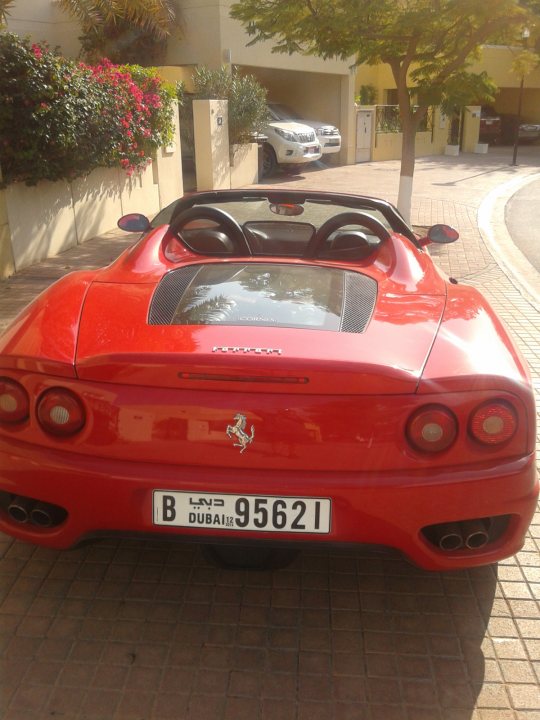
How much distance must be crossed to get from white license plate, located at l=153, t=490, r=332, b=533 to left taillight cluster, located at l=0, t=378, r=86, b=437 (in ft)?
1.15

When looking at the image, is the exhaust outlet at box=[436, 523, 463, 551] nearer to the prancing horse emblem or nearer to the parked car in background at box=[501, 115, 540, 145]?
the prancing horse emblem

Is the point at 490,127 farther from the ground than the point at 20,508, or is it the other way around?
the point at 20,508

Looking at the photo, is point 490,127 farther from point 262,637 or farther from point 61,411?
point 61,411

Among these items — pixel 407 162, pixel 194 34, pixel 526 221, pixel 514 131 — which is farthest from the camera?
pixel 514 131

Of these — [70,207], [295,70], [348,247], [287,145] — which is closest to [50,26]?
[287,145]

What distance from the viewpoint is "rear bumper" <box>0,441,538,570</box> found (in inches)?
90.7

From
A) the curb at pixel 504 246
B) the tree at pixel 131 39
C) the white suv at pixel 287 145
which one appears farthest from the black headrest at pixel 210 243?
the white suv at pixel 287 145

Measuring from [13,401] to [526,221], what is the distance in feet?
43.0

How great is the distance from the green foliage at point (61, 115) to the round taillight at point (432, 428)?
23.2 feet

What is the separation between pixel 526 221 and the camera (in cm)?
1403

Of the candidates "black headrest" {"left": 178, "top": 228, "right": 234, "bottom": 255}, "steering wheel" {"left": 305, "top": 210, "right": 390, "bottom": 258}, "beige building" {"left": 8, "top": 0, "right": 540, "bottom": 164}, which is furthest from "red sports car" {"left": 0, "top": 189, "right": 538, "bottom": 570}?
"beige building" {"left": 8, "top": 0, "right": 540, "bottom": 164}

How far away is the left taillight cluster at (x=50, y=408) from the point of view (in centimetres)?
239

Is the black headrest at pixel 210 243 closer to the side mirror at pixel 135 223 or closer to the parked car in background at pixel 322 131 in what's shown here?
the side mirror at pixel 135 223

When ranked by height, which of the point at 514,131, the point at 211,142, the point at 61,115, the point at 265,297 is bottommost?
the point at 514,131
